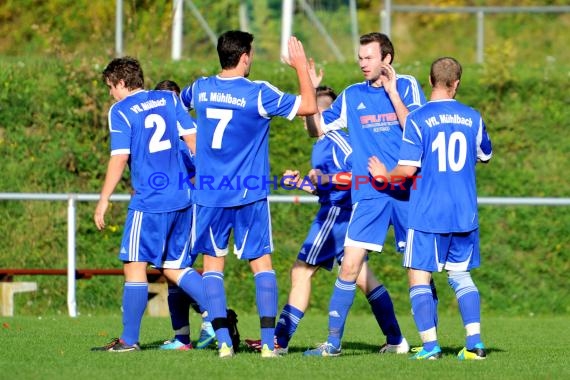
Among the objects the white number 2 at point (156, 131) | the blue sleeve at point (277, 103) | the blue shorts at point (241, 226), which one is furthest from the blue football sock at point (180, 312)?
the blue sleeve at point (277, 103)

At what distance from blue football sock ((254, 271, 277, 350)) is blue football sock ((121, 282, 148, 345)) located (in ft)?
3.10

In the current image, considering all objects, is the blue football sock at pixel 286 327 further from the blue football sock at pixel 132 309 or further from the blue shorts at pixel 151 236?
the blue football sock at pixel 132 309

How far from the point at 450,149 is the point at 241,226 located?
5.25 feet

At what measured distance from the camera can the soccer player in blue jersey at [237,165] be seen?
813 cm

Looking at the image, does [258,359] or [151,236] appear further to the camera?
[151,236]

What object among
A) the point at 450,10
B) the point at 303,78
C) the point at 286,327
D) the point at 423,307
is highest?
the point at 450,10

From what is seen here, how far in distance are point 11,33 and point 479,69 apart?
8.27 m

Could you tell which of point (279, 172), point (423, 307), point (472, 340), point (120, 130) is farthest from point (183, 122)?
point (279, 172)

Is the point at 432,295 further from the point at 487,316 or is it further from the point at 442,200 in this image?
the point at 487,316

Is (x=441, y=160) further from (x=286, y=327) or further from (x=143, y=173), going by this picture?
(x=143, y=173)

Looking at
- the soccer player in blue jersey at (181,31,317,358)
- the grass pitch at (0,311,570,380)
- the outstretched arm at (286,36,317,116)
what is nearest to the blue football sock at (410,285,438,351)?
the grass pitch at (0,311,570,380)

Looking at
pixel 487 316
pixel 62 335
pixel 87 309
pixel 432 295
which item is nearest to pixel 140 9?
pixel 87 309

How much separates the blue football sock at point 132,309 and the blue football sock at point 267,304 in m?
0.95

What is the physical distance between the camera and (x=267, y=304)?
8.20 m
